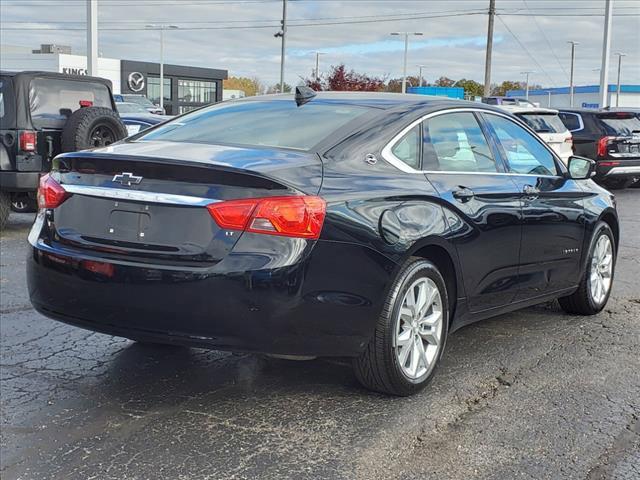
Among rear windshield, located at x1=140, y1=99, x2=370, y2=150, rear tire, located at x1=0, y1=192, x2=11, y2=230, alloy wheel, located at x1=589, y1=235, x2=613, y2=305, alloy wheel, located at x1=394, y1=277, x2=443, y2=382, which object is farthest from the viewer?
rear tire, located at x1=0, y1=192, x2=11, y2=230

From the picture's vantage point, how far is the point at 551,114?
14.8 metres

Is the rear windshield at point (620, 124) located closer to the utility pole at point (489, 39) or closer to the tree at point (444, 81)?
the utility pole at point (489, 39)

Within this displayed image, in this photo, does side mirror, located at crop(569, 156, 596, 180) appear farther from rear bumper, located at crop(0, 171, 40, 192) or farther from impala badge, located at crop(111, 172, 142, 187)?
rear bumper, located at crop(0, 171, 40, 192)

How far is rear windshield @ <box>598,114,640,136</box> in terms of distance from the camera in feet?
52.3

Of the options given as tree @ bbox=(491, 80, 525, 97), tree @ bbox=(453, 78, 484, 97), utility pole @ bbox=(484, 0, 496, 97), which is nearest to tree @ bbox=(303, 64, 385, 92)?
utility pole @ bbox=(484, 0, 496, 97)

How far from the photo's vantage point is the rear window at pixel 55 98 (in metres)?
9.47

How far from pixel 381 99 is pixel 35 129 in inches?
234

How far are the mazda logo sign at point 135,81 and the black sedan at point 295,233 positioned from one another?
229ft

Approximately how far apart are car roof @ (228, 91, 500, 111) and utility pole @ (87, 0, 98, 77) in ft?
42.3

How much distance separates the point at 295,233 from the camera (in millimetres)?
3502

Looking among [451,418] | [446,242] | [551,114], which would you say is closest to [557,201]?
[446,242]

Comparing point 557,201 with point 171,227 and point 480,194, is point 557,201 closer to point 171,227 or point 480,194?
point 480,194

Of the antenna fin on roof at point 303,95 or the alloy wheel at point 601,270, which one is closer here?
the antenna fin on roof at point 303,95

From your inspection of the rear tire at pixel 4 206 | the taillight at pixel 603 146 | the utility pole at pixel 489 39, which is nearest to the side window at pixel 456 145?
the rear tire at pixel 4 206
